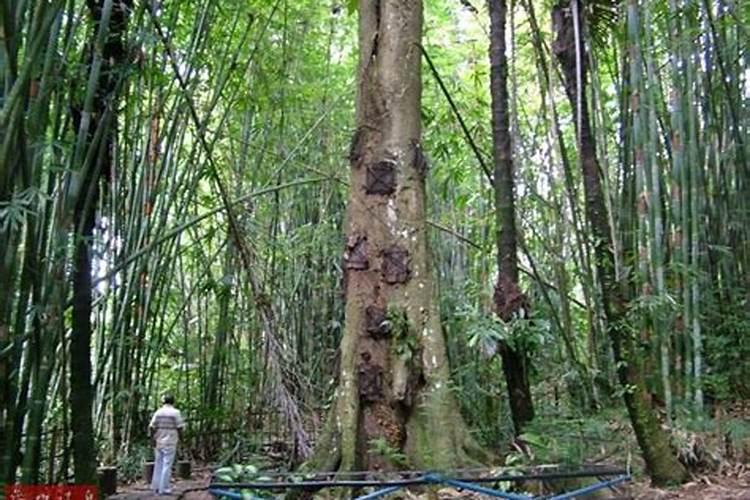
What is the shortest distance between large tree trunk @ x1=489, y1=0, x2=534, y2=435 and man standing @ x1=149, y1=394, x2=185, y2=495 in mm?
1976

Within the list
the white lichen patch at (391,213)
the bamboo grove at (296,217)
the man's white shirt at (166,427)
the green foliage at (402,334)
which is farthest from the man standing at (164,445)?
the white lichen patch at (391,213)

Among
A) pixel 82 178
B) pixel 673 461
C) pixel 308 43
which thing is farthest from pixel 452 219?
pixel 82 178

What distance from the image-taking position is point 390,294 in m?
3.23

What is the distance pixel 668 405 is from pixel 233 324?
10.8ft

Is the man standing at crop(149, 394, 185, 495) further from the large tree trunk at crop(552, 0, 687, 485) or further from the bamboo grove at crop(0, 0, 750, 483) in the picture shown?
the large tree trunk at crop(552, 0, 687, 485)

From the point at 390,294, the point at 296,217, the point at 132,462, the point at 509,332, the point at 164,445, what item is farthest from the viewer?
the point at 296,217

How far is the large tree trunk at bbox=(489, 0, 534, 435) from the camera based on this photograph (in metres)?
3.23

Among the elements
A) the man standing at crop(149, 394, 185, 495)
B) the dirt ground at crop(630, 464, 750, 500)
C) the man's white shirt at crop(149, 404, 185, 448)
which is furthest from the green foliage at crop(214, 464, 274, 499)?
the man's white shirt at crop(149, 404, 185, 448)

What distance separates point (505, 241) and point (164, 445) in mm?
2250

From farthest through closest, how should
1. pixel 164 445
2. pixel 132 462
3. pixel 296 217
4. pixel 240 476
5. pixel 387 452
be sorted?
1. pixel 296 217
2. pixel 132 462
3. pixel 164 445
4. pixel 387 452
5. pixel 240 476

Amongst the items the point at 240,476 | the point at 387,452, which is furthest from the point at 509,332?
the point at 240,476

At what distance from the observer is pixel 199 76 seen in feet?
15.8

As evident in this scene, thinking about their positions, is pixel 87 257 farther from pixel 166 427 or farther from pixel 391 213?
pixel 166 427

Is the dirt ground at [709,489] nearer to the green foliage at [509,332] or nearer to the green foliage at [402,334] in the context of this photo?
the green foliage at [509,332]
